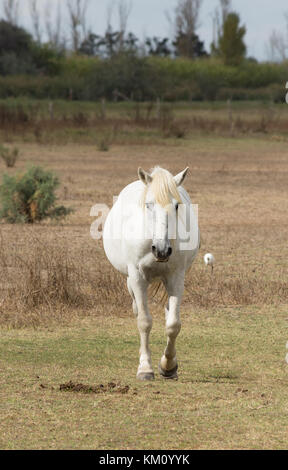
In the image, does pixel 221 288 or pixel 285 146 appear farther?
pixel 285 146

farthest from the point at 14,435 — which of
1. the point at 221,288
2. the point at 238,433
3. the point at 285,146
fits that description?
the point at 285,146

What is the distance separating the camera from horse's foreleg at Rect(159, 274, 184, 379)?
667 cm

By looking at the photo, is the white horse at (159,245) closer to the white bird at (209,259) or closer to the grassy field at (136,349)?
the grassy field at (136,349)

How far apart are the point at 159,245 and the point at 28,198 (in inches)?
369

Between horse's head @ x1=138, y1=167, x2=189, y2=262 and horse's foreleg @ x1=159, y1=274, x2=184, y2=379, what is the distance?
387 millimetres

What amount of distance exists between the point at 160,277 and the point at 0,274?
369cm

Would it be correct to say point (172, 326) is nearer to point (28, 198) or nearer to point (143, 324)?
point (143, 324)

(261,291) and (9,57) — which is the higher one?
(9,57)

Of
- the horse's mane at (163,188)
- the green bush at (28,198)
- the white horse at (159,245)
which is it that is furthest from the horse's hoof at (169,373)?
the green bush at (28,198)

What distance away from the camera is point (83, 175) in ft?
75.0

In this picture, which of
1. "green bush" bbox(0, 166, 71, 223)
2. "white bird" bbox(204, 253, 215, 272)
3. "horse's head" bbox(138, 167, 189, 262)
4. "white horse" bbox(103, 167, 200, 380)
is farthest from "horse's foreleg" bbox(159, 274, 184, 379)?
"green bush" bbox(0, 166, 71, 223)

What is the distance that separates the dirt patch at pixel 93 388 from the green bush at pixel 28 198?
8.73 meters

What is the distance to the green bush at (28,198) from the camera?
15.1 m
